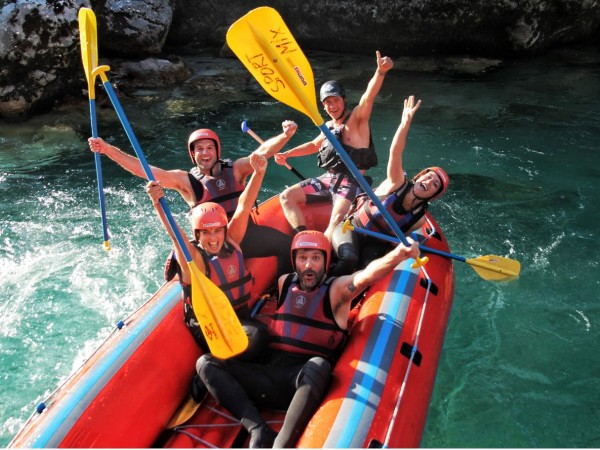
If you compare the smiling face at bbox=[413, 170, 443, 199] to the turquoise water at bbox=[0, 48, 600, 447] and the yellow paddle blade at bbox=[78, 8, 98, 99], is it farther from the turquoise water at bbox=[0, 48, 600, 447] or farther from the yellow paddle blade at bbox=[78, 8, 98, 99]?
the yellow paddle blade at bbox=[78, 8, 98, 99]

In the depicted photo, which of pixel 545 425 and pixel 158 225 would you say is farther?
pixel 158 225

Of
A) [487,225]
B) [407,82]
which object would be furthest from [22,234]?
[407,82]

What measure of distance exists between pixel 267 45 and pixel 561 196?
4.62 metres

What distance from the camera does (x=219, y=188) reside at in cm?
379

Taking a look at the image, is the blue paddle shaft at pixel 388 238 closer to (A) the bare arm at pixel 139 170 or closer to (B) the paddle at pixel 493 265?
(B) the paddle at pixel 493 265

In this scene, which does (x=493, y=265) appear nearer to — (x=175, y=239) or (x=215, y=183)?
(x=215, y=183)

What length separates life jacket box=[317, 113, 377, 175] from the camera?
14.0 ft

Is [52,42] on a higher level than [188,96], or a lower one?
higher

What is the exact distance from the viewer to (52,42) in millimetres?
8664

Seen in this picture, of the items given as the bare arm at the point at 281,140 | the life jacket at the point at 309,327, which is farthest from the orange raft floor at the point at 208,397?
the bare arm at the point at 281,140

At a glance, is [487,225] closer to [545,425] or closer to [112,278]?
[545,425]

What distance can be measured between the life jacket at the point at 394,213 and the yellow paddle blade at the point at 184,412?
1.73m

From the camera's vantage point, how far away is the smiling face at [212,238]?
118 inches

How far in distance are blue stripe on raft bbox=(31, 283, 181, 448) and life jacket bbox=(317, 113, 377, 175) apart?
1.75 meters
